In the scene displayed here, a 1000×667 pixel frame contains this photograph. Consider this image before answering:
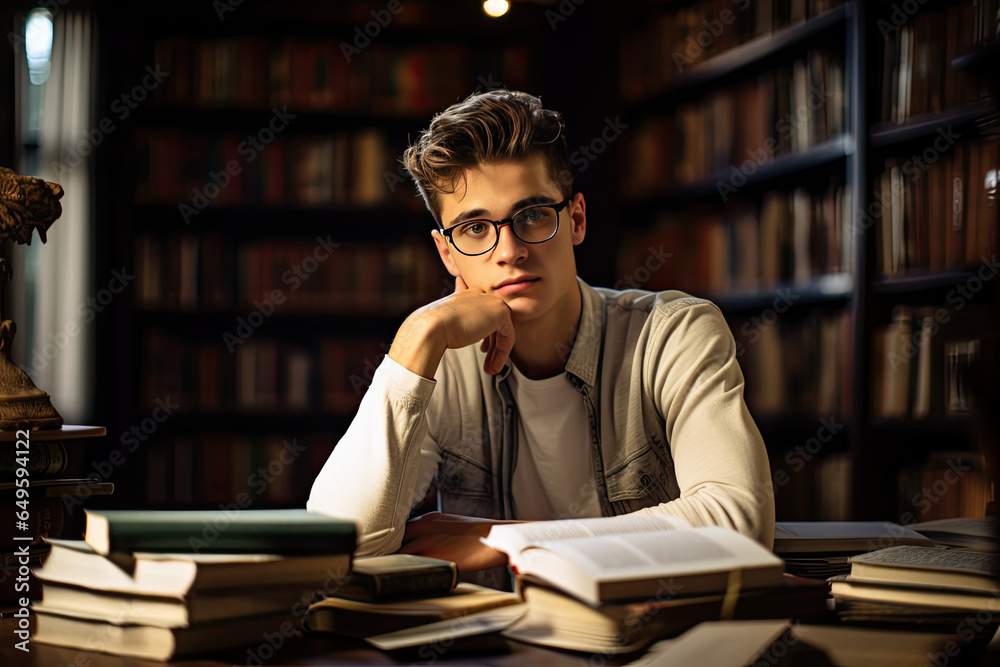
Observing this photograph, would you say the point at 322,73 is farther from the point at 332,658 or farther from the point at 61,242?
the point at 332,658

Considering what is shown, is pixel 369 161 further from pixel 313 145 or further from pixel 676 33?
pixel 676 33

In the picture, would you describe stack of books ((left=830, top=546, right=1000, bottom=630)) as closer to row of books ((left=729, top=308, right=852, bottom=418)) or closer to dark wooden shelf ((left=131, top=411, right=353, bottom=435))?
row of books ((left=729, top=308, right=852, bottom=418))

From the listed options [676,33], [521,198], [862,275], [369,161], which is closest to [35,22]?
[369,161]

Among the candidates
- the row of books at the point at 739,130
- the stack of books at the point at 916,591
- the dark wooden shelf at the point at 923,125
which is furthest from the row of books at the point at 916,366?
the stack of books at the point at 916,591

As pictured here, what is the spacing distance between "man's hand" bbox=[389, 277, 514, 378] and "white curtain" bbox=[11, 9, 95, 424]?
7.26 ft

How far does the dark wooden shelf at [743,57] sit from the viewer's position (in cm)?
240

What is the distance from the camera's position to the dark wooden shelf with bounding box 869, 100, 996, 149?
2.04m

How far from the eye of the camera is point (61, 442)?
1051 millimetres

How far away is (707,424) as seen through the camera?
1271mm

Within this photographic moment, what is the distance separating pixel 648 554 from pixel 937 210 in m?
1.84

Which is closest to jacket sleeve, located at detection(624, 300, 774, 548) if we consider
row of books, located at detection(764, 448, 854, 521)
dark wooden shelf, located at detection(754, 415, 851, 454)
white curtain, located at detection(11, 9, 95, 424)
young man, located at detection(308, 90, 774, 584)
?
young man, located at detection(308, 90, 774, 584)

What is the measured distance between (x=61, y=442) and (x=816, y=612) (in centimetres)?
90

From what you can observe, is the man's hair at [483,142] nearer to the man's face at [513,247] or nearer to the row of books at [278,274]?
the man's face at [513,247]

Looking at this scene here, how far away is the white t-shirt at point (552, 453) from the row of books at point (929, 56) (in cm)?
132
